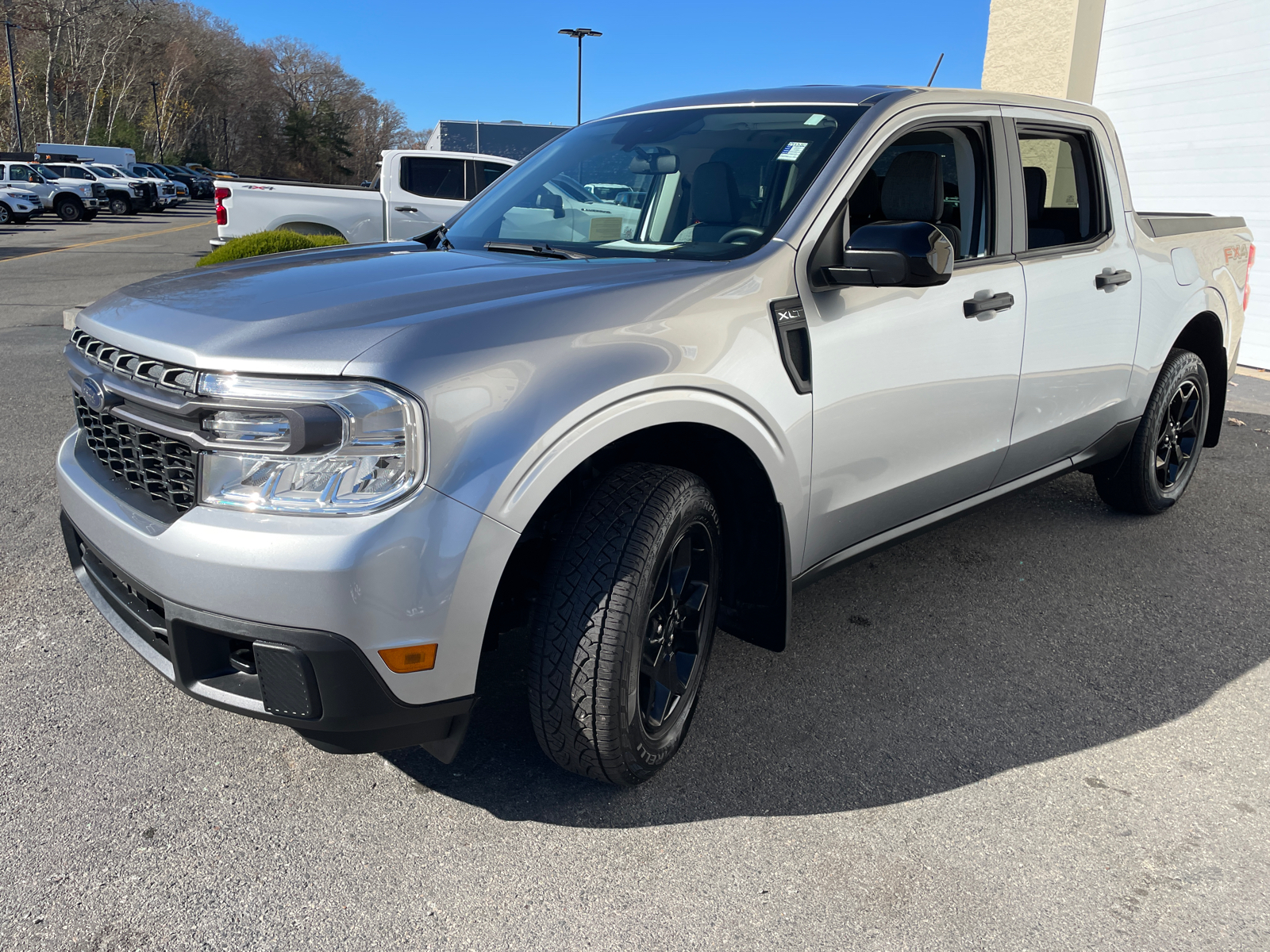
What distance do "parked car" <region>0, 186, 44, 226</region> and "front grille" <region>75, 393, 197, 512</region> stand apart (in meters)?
32.6

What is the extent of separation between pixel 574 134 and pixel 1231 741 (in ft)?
9.81

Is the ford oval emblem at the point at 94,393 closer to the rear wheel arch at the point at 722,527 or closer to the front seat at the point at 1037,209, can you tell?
the rear wheel arch at the point at 722,527

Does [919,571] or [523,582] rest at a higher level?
[523,582]

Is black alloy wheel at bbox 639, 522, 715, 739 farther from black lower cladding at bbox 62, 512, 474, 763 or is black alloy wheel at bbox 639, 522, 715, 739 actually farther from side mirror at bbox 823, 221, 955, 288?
side mirror at bbox 823, 221, 955, 288

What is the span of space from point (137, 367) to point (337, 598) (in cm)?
81

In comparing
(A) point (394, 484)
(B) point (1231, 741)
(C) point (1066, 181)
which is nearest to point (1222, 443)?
(C) point (1066, 181)

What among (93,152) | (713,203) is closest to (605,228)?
(713,203)

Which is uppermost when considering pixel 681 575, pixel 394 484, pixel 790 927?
pixel 394 484

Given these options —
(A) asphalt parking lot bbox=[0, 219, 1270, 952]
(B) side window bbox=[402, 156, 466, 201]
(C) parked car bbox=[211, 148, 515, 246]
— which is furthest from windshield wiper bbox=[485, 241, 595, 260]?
(B) side window bbox=[402, 156, 466, 201]

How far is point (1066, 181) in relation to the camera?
151 inches

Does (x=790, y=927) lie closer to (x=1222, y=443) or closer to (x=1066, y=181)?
(x=1066, y=181)

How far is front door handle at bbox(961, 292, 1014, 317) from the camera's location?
314 cm

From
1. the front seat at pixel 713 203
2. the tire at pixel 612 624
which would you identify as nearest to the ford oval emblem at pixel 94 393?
the tire at pixel 612 624

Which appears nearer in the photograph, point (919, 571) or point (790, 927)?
point (790, 927)
